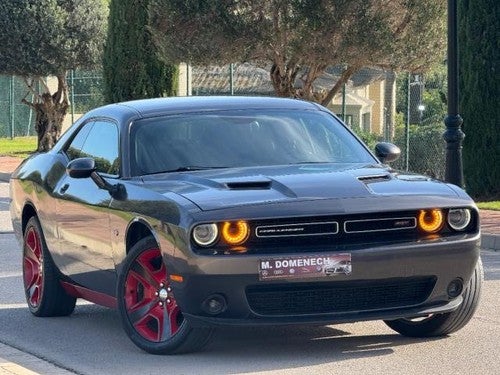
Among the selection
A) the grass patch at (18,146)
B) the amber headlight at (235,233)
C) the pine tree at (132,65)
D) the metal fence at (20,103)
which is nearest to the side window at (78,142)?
the amber headlight at (235,233)

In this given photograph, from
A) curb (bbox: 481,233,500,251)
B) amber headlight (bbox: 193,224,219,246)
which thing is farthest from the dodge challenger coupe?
curb (bbox: 481,233,500,251)

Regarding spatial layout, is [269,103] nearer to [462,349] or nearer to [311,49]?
[462,349]

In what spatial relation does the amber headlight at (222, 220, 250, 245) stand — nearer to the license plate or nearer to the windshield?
the license plate

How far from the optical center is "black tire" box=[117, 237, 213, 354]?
8.39 m

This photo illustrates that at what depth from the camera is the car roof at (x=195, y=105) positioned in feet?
31.8

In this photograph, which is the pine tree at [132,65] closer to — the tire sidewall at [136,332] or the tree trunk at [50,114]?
the tree trunk at [50,114]

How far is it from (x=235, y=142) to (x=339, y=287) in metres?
1.64

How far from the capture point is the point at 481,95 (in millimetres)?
22453

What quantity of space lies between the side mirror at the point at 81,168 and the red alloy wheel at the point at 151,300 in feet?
3.27

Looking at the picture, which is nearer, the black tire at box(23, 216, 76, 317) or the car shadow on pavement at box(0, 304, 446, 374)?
the car shadow on pavement at box(0, 304, 446, 374)

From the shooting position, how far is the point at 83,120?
10594mm

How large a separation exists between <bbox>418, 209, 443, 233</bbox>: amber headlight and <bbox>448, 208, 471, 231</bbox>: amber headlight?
11 centimetres

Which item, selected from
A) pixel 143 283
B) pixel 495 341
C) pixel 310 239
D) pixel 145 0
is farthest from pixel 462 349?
pixel 145 0

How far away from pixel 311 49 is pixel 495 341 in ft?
51.7
